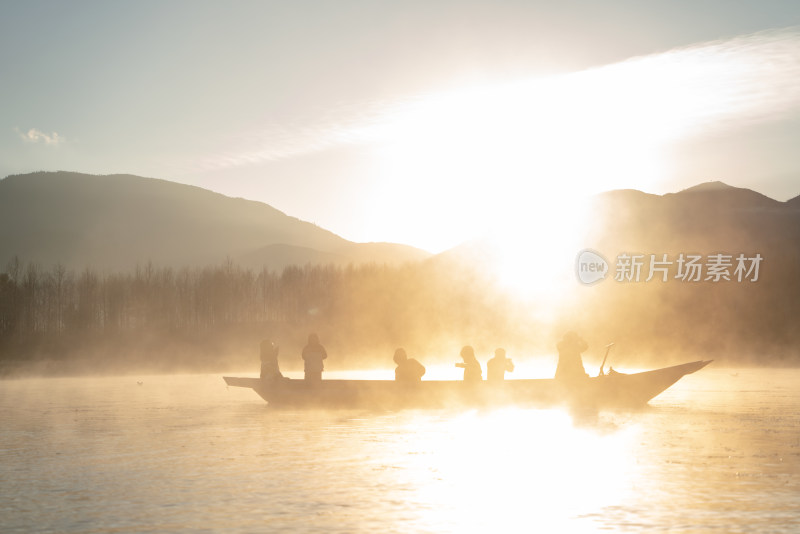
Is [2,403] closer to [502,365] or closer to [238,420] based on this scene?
[238,420]

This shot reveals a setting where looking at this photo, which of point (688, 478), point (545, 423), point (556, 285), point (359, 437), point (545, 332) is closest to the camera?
point (688, 478)

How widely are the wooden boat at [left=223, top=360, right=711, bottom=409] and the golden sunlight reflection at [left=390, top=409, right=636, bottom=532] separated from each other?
13.3 feet

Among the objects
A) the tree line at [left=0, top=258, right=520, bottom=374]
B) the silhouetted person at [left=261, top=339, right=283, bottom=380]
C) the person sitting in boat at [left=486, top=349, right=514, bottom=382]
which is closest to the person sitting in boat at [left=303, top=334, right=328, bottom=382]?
the silhouetted person at [left=261, top=339, right=283, bottom=380]

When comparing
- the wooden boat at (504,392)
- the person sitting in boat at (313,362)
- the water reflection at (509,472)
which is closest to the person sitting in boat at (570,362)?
the wooden boat at (504,392)

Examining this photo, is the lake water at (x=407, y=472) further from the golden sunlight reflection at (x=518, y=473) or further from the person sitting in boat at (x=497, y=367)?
the person sitting in boat at (x=497, y=367)

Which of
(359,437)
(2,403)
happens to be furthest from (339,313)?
(359,437)

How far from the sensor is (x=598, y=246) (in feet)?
602

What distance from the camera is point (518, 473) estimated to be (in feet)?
54.0

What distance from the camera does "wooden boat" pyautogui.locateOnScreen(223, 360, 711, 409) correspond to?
98.6 ft

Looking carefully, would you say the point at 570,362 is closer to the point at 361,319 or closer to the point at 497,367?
the point at 497,367

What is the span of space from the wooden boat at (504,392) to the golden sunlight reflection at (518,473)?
Answer: 4058 millimetres

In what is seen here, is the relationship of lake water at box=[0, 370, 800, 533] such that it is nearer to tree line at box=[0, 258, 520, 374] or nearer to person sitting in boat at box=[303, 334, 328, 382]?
person sitting in boat at box=[303, 334, 328, 382]

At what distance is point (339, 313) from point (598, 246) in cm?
9018

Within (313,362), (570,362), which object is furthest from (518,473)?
(313,362)
